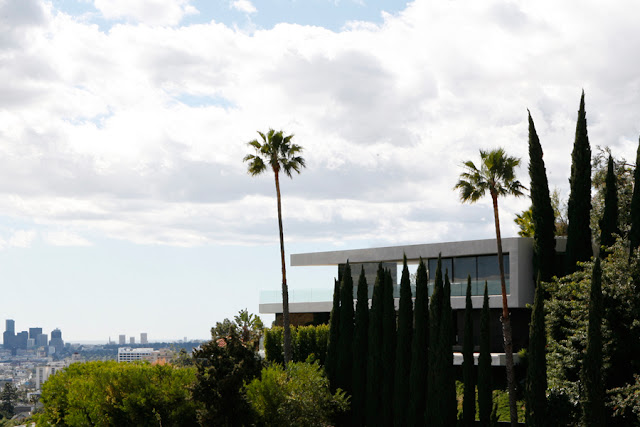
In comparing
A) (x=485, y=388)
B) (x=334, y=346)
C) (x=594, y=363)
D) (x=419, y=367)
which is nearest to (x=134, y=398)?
(x=334, y=346)

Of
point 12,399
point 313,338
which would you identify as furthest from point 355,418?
point 12,399

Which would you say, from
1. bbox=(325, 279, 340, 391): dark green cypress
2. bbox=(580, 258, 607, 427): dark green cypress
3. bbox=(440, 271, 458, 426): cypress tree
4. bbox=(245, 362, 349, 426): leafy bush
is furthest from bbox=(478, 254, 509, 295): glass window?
bbox=(580, 258, 607, 427): dark green cypress

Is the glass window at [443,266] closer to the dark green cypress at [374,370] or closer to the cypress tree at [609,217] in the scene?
the dark green cypress at [374,370]

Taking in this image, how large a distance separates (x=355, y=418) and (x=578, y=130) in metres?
20.0

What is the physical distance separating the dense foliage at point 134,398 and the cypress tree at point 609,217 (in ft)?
69.7

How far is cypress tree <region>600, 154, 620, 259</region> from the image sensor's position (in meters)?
39.6

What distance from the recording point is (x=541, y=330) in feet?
105

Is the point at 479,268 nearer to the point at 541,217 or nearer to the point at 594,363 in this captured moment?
the point at 541,217

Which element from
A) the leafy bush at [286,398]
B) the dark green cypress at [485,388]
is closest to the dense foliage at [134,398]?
the leafy bush at [286,398]

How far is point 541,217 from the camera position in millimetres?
41625

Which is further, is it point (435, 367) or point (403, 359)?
point (403, 359)

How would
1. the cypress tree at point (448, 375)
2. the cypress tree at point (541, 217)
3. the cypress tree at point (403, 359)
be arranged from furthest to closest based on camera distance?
the cypress tree at point (541, 217) → the cypress tree at point (403, 359) → the cypress tree at point (448, 375)

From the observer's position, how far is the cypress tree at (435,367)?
115 feet

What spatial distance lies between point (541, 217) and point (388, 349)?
11.0 m
